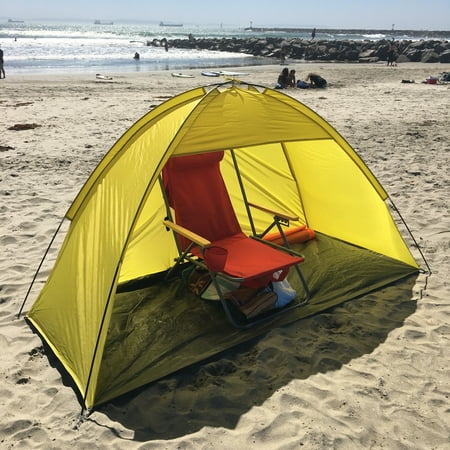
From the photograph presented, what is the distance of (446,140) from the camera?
9.78 metres

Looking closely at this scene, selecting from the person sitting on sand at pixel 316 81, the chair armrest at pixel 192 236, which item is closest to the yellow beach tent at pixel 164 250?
the chair armrest at pixel 192 236

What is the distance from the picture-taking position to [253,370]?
3.47 m

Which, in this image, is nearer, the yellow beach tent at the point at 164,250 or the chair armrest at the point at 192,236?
the yellow beach tent at the point at 164,250

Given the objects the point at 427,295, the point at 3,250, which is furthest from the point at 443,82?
the point at 3,250

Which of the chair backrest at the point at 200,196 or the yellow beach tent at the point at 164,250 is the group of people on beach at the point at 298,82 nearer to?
the yellow beach tent at the point at 164,250

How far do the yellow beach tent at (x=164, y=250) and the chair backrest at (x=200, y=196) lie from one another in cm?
31

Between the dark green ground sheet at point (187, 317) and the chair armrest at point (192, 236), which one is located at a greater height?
the chair armrest at point (192, 236)

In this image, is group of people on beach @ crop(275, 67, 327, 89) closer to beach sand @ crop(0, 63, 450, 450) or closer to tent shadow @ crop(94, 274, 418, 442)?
beach sand @ crop(0, 63, 450, 450)

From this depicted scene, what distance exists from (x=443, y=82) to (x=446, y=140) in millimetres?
12105

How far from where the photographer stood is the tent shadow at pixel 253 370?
3037mm

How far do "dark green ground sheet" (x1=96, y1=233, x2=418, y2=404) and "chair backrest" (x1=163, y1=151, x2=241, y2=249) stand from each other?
2.12ft

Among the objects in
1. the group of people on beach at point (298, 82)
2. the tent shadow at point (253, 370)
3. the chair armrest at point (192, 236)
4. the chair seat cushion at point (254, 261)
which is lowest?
the tent shadow at point (253, 370)

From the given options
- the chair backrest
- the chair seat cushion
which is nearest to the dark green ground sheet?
the chair seat cushion

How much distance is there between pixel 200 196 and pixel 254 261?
900mm
